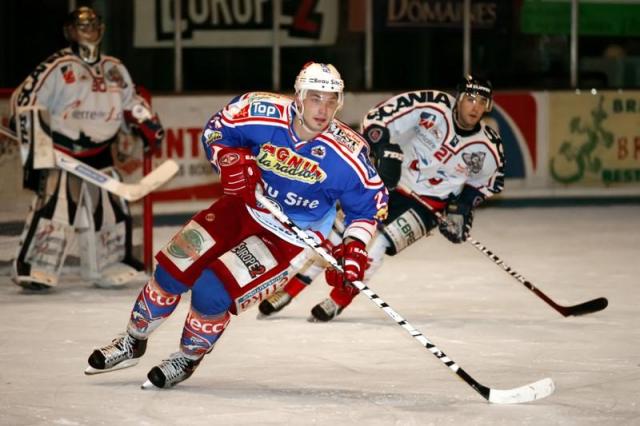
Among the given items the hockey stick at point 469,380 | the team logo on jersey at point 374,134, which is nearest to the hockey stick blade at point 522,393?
the hockey stick at point 469,380

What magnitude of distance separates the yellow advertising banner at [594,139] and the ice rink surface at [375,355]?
2669 mm

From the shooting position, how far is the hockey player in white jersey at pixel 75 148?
6.55 metres

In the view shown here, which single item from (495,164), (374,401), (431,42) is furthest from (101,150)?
(431,42)

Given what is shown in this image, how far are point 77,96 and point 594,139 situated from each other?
487cm

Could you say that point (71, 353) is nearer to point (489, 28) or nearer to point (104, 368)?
point (104, 368)

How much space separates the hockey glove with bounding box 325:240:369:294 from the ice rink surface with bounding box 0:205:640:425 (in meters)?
0.35

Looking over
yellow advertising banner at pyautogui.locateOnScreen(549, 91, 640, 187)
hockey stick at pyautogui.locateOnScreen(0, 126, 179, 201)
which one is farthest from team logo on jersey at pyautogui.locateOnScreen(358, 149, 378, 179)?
yellow advertising banner at pyautogui.locateOnScreen(549, 91, 640, 187)

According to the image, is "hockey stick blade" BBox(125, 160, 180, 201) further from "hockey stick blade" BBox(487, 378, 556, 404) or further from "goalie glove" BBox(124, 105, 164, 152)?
"hockey stick blade" BBox(487, 378, 556, 404)

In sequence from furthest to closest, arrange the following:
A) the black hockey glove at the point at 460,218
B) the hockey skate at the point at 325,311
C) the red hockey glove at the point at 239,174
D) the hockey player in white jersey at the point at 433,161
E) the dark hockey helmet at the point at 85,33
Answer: the dark hockey helmet at the point at 85,33, the black hockey glove at the point at 460,218, the hockey player in white jersey at the point at 433,161, the hockey skate at the point at 325,311, the red hockey glove at the point at 239,174

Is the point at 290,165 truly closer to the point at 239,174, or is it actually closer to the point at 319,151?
the point at 319,151

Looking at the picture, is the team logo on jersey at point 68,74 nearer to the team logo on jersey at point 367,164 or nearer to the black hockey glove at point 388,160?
the black hockey glove at point 388,160

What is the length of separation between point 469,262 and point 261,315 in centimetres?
204

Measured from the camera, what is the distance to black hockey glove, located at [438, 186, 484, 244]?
6.27 meters

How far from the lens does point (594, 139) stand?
10.4 meters
